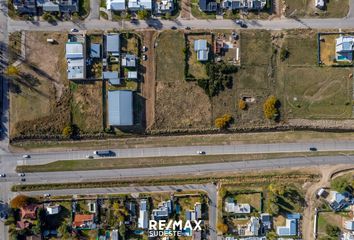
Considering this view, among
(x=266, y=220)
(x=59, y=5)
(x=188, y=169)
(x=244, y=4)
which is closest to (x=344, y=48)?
(x=244, y=4)

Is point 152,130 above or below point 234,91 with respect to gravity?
below

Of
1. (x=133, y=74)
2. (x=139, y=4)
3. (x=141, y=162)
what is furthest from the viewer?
(x=141, y=162)

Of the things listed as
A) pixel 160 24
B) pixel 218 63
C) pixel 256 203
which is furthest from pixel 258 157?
pixel 160 24

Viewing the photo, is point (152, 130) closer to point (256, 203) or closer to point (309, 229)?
point (256, 203)

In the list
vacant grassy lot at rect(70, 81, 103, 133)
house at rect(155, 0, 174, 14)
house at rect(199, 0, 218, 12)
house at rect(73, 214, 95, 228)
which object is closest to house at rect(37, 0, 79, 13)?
vacant grassy lot at rect(70, 81, 103, 133)

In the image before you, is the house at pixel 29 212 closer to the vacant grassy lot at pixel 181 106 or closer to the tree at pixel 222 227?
the vacant grassy lot at pixel 181 106

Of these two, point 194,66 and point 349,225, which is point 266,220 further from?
point 194,66
